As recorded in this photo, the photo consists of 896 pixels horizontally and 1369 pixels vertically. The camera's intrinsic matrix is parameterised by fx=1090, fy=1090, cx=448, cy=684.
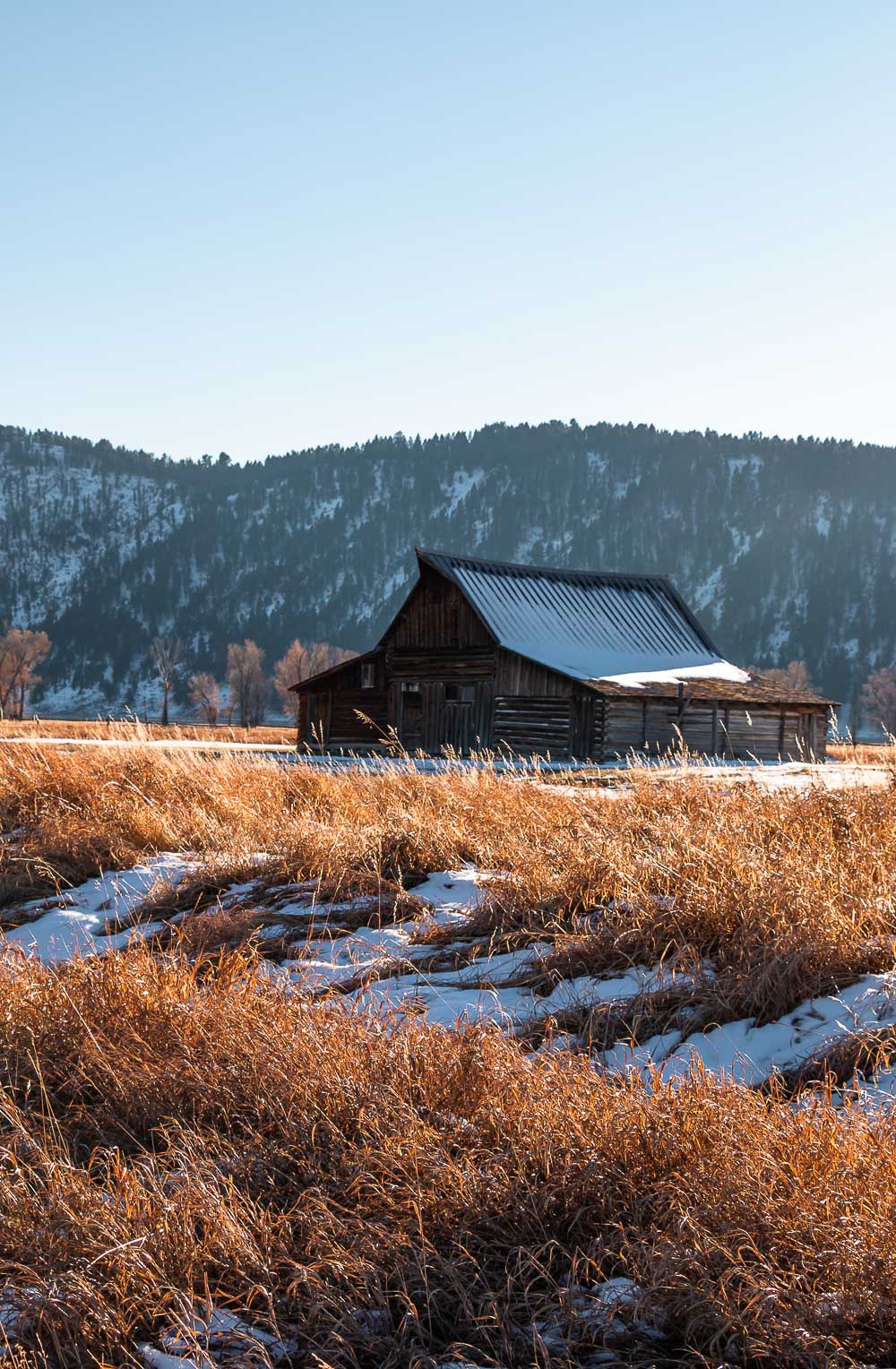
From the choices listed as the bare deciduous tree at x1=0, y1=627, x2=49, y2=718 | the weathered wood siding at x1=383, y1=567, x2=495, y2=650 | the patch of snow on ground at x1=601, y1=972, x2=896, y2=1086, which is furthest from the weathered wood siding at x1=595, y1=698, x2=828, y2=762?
the bare deciduous tree at x1=0, y1=627, x2=49, y2=718

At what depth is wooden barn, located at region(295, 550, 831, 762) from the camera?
32.9 metres

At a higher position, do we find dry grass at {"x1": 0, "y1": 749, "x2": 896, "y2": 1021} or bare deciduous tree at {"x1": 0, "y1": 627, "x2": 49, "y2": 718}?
bare deciduous tree at {"x1": 0, "y1": 627, "x2": 49, "y2": 718}

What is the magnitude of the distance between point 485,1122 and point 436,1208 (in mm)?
374

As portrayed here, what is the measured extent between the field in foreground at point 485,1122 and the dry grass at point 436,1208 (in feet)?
0.04

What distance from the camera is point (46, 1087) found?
3.79 meters

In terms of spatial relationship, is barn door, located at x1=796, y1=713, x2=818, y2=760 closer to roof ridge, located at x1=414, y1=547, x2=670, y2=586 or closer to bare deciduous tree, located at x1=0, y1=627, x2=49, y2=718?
roof ridge, located at x1=414, y1=547, x2=670, y2=586

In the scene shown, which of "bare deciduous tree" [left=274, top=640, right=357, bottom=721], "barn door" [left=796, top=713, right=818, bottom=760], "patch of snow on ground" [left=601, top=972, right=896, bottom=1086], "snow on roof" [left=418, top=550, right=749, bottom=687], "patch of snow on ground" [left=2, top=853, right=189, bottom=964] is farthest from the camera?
"bare deciduous tree" [left=274, top=640, right=357, bottom=721]

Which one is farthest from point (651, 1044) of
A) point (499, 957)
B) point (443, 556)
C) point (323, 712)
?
point (323, 712)

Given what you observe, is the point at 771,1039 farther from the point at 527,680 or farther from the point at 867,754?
the point at 867,754

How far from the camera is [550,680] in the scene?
109ft

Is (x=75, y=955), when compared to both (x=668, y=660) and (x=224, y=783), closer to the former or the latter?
(x=224, y=783)

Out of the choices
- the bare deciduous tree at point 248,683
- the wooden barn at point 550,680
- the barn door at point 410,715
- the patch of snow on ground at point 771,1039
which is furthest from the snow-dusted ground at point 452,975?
the bare deciduous tree at point 248,683

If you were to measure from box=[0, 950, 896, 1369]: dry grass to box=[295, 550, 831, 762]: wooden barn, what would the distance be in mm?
27946

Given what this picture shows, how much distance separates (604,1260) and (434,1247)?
0.43 m
